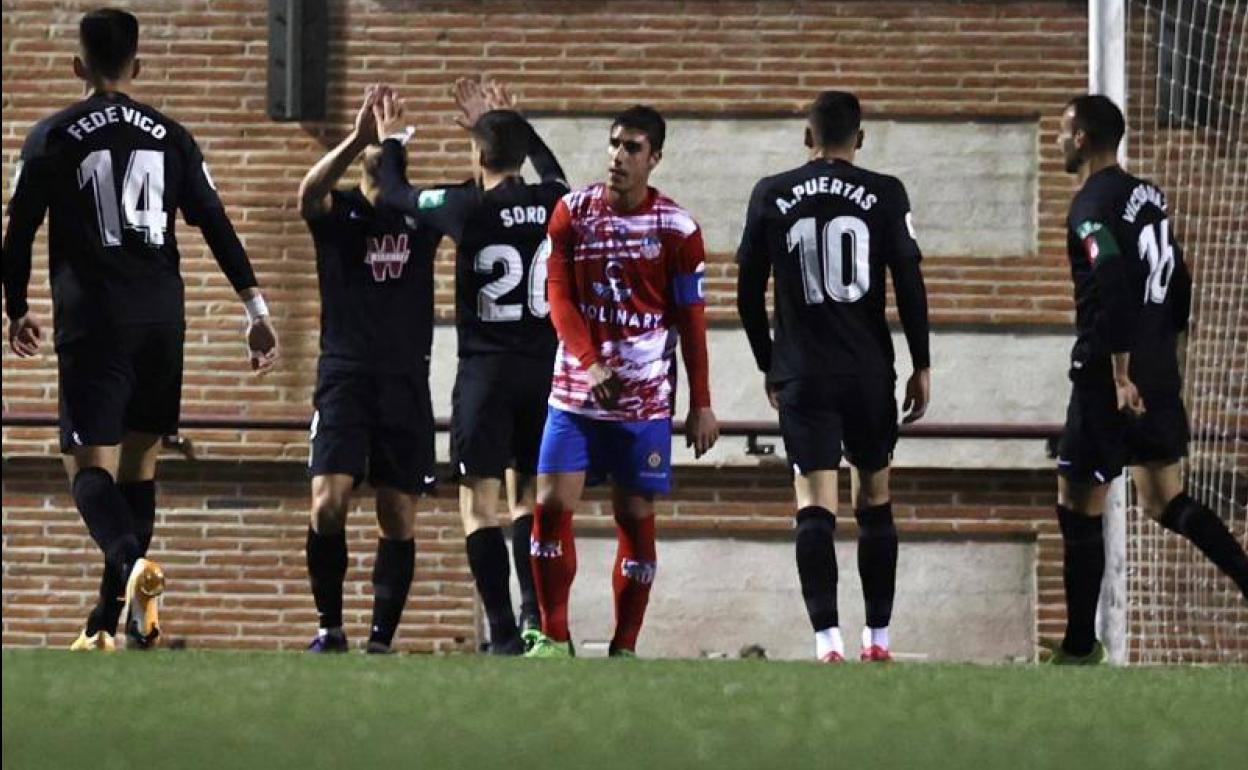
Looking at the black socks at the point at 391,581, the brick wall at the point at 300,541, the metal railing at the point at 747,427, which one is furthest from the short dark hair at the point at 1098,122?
the brick wall at the point at 300,541

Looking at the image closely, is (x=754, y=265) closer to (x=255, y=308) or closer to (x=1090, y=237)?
(x=1090, y=237)

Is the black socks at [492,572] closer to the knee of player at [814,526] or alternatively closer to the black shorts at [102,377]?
the knee of player at [814,526]

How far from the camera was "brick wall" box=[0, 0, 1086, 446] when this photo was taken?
A: 14328 millimetres

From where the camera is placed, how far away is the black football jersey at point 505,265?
937 cm

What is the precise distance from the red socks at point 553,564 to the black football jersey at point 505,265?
0.99 metres

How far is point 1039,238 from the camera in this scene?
14.4m

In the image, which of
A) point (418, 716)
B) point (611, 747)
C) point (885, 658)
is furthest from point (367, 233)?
point (611, 747)

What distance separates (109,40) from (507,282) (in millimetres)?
1786

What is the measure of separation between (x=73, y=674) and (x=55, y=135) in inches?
92.9

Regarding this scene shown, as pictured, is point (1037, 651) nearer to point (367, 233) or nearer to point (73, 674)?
point (367, 233)

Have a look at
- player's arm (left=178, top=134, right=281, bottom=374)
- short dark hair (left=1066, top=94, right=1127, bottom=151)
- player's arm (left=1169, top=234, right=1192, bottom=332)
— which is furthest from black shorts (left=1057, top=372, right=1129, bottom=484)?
player's arm (left=178, top=134, right=281, bottom=374)

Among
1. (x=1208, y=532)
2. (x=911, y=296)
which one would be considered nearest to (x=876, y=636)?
(x=911, y=296)

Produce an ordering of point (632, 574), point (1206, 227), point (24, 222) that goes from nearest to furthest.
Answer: point (24, 222) < point (632, 574) < point (1206, 227)

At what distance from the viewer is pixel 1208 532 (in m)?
9.41
